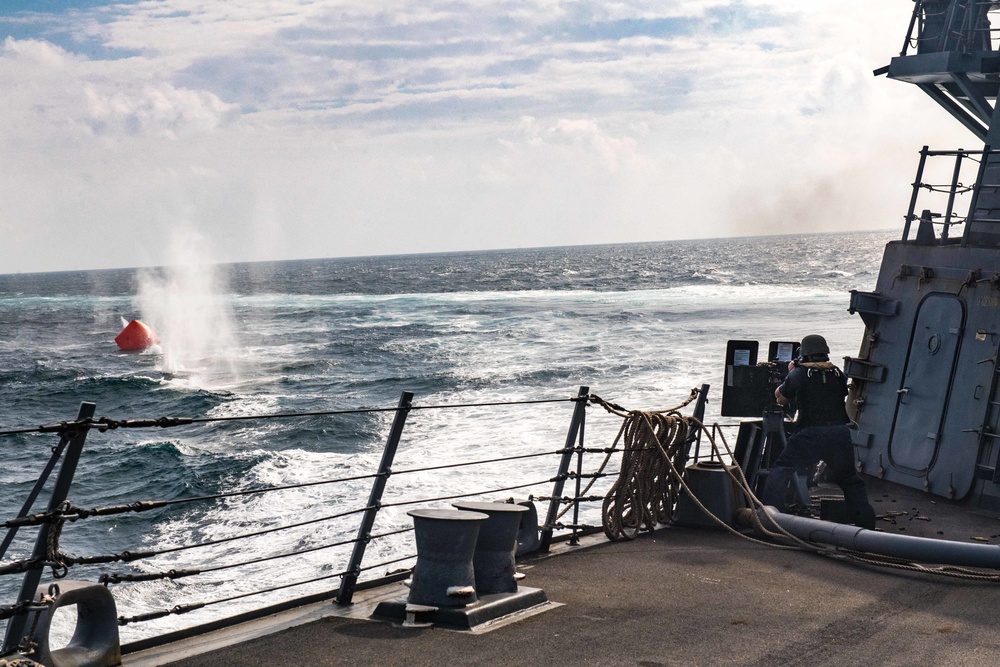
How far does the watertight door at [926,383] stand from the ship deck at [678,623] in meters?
3.06

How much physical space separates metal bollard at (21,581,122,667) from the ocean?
697 centimetres

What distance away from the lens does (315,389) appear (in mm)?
33844

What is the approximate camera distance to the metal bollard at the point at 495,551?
18.4 ft

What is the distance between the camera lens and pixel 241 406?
30.4m

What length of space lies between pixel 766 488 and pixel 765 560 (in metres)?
1.34

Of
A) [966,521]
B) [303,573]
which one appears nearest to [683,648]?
[966,521]

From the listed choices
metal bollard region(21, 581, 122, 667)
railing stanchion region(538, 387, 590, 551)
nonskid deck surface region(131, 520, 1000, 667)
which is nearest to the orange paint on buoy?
railing stanchion region(538, 387, 590, 551)

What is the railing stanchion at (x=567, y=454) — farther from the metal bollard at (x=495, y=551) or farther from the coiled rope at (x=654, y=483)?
the metal bollard at (x=495, y=551)

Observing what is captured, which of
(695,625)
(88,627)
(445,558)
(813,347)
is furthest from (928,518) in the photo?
(88,627)

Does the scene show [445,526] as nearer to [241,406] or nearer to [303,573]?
[303,573]

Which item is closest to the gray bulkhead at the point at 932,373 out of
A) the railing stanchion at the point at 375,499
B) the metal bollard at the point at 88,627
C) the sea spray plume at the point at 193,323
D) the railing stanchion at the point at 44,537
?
the railing stanchion at the point at 375,499

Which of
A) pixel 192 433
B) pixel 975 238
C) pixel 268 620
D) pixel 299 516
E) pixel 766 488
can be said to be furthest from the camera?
pixel 192 433

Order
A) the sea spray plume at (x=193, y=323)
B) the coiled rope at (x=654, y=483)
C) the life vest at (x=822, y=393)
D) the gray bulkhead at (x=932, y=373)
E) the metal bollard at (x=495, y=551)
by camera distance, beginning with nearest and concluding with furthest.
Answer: the metal bollard at (x=495, y=551) → the coiled rope at (x=654, y=483) → the life vest at (x=822, y=393) → the gray bulkhead at (x=932, y=373) → the sea spray plume at (x=193, y=323)

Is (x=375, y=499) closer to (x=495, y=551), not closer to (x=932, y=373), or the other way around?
(x=495, y=551)
